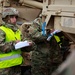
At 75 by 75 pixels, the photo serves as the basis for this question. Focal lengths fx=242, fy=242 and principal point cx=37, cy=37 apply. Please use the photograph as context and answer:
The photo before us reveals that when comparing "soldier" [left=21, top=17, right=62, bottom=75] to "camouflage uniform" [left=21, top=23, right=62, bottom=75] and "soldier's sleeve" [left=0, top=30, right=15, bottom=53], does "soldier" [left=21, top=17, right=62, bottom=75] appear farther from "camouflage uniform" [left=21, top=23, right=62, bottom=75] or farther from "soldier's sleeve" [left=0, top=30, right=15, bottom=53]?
"soldier's sleeve" [left=0, top=30, right=15, bottom=53]

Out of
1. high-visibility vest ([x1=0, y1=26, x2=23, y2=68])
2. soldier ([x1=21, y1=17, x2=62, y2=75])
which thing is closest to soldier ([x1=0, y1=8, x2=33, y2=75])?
high-visibility vest ([x1=0, y1=26, x2=23, y2=68])

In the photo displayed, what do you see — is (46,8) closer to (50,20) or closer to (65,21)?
(50,20)

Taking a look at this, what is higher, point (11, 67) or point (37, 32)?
point (37, 32)

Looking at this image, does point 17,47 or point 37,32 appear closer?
point 17,47

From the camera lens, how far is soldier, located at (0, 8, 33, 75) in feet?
11.3

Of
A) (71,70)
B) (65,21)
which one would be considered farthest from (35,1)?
(71,70)

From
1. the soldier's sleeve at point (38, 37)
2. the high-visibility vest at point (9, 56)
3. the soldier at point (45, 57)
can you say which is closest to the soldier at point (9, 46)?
the high-visibility vest at point (9, 56)

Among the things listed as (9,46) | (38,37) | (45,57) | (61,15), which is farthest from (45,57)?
(61,15)

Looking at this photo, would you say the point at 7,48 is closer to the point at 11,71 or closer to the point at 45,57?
the point at 11,71

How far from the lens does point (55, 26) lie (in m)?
3.29

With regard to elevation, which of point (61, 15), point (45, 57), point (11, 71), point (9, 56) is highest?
point (61, 15)

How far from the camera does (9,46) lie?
3.44 m

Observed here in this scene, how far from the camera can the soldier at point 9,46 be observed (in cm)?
346

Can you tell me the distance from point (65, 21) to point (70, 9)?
6.4 inches
